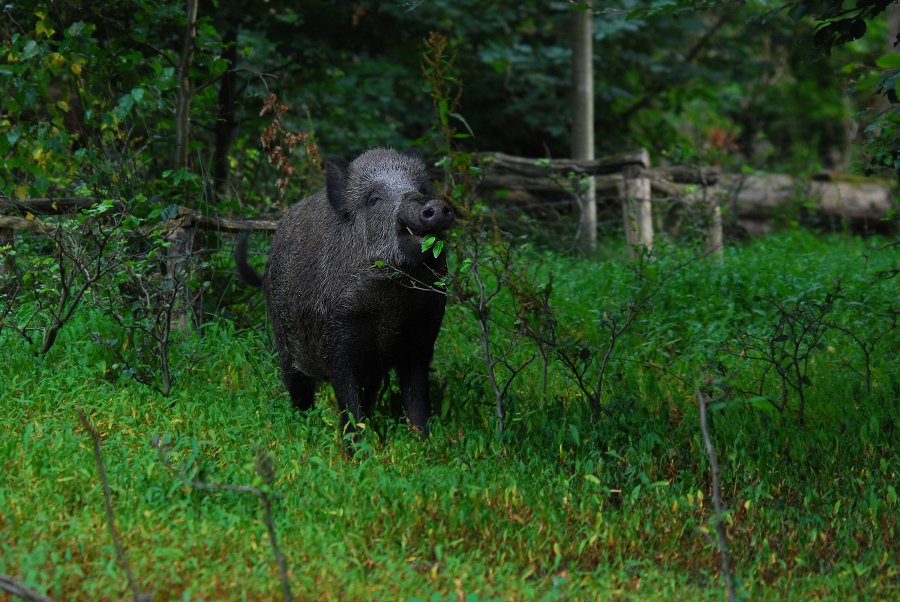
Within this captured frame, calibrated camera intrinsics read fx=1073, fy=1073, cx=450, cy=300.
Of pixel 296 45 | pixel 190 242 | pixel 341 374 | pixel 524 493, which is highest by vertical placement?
pixel 296 45

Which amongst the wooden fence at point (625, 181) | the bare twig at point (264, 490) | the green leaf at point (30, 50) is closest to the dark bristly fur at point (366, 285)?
the bare twig at point (264, 490)

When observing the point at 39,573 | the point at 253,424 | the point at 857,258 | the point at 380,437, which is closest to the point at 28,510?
the point at 39,573

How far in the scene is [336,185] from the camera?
6.06 metres

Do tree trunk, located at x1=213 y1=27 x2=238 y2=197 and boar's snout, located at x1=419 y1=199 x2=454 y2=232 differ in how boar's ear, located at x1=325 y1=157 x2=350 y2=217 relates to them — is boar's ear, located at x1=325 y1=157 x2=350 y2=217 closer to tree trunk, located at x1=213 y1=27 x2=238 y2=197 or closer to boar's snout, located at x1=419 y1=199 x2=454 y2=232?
boar's snout, located at x1=419 y1=199 x2=454 y2=232

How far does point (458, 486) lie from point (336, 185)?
203 centimetres

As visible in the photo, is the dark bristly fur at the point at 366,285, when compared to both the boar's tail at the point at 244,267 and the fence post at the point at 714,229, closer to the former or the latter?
the boar's tail at the point at 244,267

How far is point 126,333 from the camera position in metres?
6.69

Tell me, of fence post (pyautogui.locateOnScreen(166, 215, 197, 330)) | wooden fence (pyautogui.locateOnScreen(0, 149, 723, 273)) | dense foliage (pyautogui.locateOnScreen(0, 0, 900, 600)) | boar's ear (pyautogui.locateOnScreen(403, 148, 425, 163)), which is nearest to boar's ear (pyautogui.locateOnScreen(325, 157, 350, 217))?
boar's ear (pyautogui.locateOnScreen(403, 148, 425, 163))

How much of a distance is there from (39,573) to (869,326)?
19.5ft

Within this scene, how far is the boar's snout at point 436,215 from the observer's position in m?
5.29

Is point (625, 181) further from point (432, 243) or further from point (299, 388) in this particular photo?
point (432, 243)

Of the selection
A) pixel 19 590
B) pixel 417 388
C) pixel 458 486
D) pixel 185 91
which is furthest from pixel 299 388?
pixel 19 590

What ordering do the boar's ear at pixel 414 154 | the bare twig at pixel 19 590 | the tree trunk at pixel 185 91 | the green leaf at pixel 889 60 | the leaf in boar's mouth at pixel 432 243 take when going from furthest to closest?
1. the tree trunk at pixel 185 91
2. the boar's ear at pixel 414 154
3. the leaf in boar's mouth at pixel 432 243
4. the bare twig at pixel 19 590
5. the green leaf at pixel 889 60

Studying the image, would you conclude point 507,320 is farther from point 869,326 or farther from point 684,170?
point 684,170
